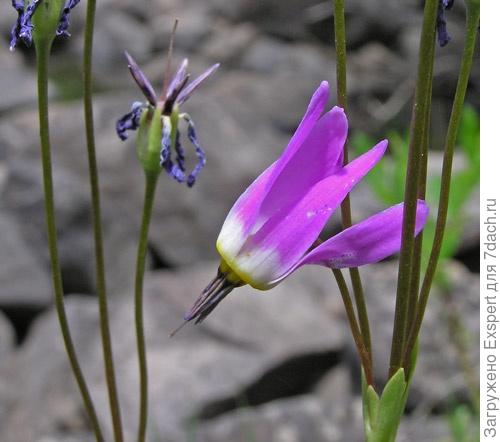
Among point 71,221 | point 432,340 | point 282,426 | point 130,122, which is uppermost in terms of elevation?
point 130,122

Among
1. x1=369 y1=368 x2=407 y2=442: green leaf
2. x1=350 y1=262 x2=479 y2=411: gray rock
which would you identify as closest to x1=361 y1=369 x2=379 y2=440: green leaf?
x1=369 y1=368 x2=407 y2=442: green leaf

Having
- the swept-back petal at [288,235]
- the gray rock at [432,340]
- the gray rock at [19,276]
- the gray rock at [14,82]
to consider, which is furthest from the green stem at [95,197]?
the gray rock at [14,82]

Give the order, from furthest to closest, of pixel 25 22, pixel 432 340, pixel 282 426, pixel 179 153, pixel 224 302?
1. pixel 224 302
2. pixel 432 340
3. pixel 282 426
4. pixel 179 153
5. pixel 25 22

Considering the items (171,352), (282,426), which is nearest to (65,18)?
(282,426)

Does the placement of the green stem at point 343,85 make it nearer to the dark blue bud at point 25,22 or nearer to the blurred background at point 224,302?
the dark blue bud at point 25,22

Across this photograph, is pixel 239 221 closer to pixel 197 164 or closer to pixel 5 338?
pixel 197 164
